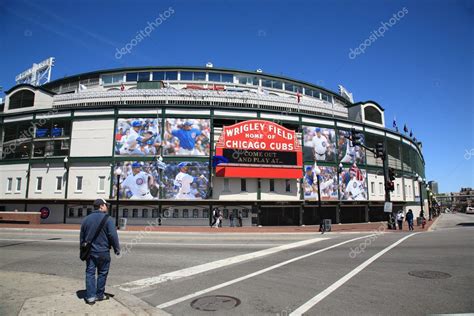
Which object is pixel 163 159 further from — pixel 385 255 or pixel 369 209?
pixel 369 209

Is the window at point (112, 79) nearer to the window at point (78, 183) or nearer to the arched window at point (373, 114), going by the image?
the window at point (78, 183)

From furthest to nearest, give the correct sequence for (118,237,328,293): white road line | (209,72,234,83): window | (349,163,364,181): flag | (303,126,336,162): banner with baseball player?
1. (209,72,234,83): window
2. (349,163,364,181): flag
3. (303,126,336,162): banner with baseball player
4. (118,237,328,293): white road line

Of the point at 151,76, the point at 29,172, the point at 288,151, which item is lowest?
the point at 29,172

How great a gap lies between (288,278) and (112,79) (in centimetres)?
4386

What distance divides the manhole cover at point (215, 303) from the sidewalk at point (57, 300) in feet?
2.64

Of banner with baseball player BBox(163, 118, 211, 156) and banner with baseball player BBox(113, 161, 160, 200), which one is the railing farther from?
banner with baseball player BBox(113, 161, 160, 200)

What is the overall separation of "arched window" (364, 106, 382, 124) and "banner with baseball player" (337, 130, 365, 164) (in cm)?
669

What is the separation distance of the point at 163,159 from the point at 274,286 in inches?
996

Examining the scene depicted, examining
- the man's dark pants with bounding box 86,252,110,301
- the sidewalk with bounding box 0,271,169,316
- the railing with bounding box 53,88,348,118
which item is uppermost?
the railing with bounding box 53,88,348,118

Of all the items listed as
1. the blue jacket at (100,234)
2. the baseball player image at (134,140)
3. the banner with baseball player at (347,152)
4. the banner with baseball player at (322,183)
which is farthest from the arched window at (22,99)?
the blue jacket at (100,234)

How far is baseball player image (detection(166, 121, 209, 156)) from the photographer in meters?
31.6

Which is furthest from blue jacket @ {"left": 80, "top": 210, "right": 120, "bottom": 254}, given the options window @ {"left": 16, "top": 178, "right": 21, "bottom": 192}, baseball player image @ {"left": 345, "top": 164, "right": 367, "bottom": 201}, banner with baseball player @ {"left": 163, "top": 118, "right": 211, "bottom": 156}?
window @ {"left": 16, "top": 178, "right": 21, "bottom": 192}

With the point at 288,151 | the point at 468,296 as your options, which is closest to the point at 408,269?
the point at 468,296

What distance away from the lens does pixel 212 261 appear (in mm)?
10828
